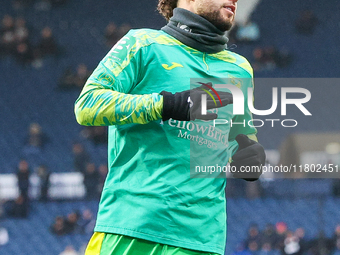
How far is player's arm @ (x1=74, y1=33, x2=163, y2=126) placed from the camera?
127 cm

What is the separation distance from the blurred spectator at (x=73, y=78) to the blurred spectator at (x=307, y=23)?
3.80 meters

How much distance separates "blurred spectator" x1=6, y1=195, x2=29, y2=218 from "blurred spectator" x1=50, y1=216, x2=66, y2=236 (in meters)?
0.40

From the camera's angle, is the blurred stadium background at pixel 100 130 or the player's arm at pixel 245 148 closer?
the player's arm at pixel 245 148

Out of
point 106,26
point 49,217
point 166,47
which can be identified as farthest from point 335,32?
point 166,47

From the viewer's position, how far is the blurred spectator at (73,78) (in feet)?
25.9

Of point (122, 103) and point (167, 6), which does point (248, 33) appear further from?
point (122, 103)

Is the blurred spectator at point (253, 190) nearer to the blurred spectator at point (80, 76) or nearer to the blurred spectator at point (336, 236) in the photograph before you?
the blurred spectator at point (336, 236)

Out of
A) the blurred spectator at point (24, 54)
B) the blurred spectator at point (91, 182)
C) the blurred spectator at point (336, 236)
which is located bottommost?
the blurred spectator at point (336, 236)

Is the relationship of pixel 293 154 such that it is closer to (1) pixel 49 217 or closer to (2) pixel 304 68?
(2) pixel 304 68

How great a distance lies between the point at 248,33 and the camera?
8.38 meters

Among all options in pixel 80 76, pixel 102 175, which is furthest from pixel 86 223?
pixel 80 76

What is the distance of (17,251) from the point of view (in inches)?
245

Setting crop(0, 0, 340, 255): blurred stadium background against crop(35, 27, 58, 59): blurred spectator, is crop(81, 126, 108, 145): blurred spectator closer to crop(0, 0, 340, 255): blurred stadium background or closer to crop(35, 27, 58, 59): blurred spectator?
crop(0, 0, 340, 255): blurred stadium background

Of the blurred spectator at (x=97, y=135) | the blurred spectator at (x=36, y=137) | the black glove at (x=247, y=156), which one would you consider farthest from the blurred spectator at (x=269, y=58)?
the black glove at (x=247, y=156)
